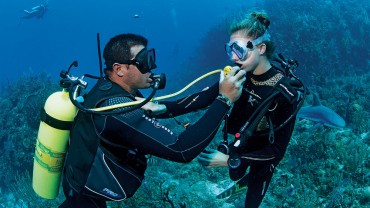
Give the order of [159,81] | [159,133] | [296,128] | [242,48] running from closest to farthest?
[159,133], [159,81], [242,48], [296,128]

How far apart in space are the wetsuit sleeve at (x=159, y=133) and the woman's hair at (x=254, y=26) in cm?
116

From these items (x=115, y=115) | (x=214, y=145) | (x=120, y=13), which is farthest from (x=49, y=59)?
(x=115, y=115)

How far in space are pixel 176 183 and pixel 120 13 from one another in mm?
137004

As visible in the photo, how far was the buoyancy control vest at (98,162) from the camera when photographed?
2602 mm

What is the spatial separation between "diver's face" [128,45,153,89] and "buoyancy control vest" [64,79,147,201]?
0.19 meters

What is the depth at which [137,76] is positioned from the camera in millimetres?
2838

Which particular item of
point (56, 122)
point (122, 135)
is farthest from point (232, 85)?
point (56, 122)

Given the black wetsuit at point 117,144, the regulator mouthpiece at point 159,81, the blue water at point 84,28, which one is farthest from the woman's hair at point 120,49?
the blue water at point 84,28

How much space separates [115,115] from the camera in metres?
2.36

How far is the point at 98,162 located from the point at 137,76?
0.89 metres

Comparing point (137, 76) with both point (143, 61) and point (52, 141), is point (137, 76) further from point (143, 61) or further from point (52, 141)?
point (52, 141)

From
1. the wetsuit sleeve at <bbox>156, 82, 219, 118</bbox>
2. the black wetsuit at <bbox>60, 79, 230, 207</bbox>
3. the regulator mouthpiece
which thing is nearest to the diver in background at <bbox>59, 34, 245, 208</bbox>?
the black wetsuit at <bbox>60, 79, 230, 207</bbox>

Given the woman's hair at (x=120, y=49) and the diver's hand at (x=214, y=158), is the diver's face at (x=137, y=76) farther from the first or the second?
the diver's hand at (x=214, y=158)

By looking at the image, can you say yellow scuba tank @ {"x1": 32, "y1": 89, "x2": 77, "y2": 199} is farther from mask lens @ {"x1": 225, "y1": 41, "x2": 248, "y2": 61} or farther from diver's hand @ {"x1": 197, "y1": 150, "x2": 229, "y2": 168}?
mask lens @ {"x1": 225, "y1": 41, "x2": 248, "y2": 61}
